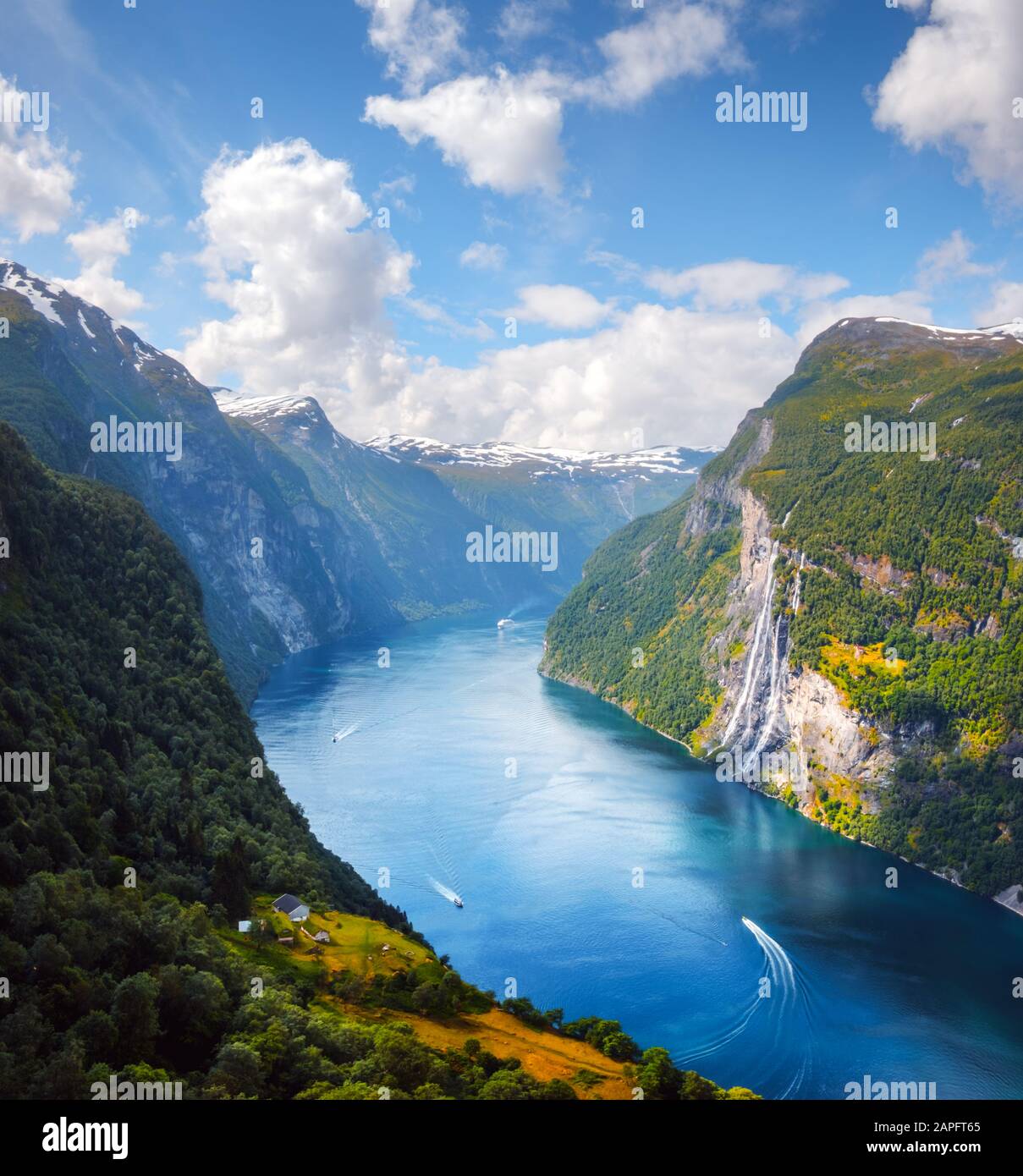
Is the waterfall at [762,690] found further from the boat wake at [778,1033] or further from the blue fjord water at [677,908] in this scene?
the boat wake at [778,1033]

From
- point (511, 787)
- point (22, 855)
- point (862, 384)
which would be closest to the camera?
point (22, 855)

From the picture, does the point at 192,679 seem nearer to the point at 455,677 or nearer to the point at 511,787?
the point at 511,787

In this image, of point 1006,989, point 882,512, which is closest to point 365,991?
point 1006,989

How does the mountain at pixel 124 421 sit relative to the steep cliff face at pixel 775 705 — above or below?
above

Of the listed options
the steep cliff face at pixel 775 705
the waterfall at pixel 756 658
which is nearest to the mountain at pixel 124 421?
the steep cliff face at pixel 775 705

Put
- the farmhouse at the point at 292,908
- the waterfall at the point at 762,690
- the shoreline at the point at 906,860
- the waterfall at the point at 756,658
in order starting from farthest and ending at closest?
the waterfall at the point at 756,658 < the waterfall at the point at 762,690 < the shoreline at the point at 906,860 < the farmhouse at the point at 292,908
